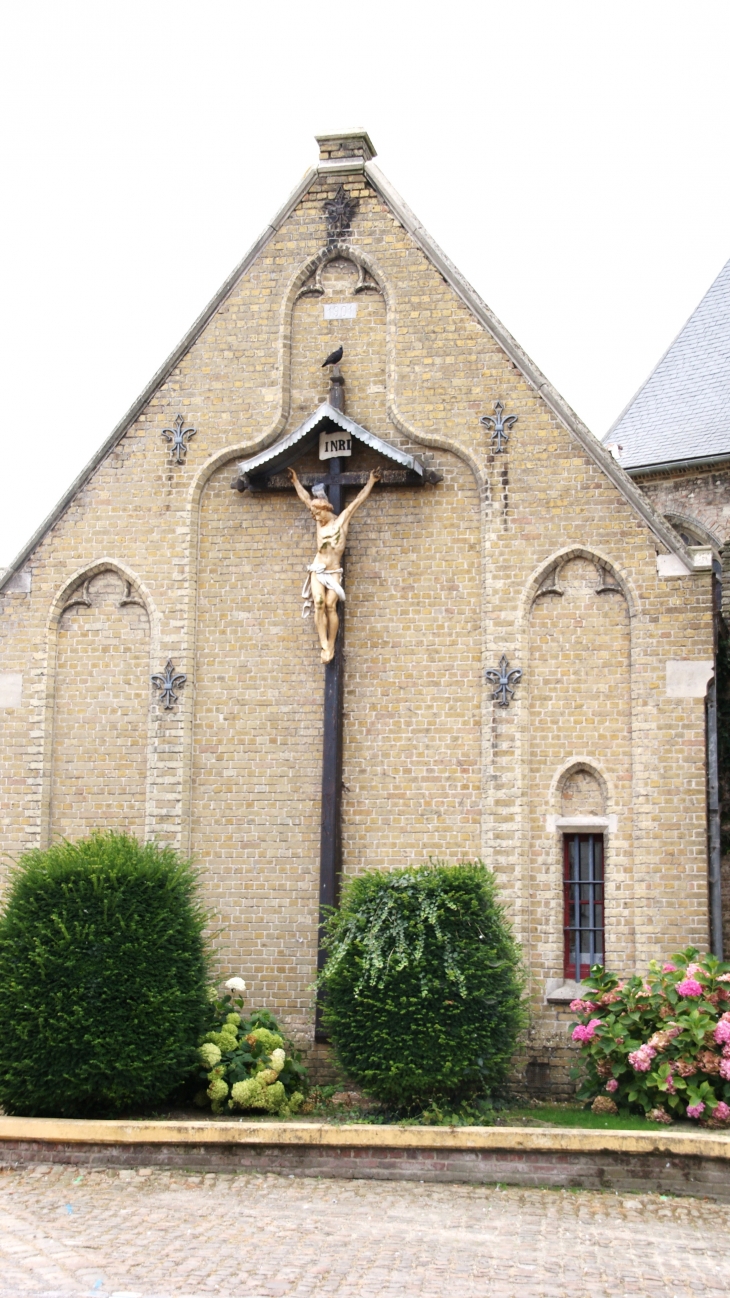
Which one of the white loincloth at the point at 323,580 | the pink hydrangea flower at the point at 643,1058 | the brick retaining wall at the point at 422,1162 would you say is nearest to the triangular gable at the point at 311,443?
the white loincloth at the point at 323,580

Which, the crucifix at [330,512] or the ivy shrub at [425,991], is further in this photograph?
the crucifix at [330,512]

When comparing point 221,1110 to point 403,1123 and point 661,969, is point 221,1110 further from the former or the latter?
point 661,969

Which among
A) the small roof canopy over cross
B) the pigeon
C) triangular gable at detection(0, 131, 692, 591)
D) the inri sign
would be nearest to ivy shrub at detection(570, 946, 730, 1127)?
triangular gable at detection(0, 131, 692, 591)

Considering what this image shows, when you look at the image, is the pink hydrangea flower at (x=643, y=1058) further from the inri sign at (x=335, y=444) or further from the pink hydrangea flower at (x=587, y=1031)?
the inri sign at (x=335, y=444)

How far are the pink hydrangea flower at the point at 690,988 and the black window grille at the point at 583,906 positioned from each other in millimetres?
2082

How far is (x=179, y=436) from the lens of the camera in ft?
51.2

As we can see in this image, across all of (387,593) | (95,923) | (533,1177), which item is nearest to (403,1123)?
(533,1177)

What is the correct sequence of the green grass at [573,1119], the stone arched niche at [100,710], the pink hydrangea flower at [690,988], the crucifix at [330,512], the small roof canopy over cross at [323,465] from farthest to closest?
the stone arched niche at [100,710]
the small roof canopy over cross at [323,465]
the crucifix at [330,512]
the pink hydrangea flower at [690,988]
the green grass at [573,1119]

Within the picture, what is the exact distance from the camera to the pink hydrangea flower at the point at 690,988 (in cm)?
1191

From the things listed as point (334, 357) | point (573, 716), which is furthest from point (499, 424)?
point (573, 716)

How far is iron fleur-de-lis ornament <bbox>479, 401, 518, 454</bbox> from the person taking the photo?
1480 centimetres

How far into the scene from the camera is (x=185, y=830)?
14.9 meters

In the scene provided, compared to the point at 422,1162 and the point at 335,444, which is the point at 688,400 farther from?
the point at 422,1162

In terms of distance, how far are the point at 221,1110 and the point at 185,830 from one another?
3374 millimetres
